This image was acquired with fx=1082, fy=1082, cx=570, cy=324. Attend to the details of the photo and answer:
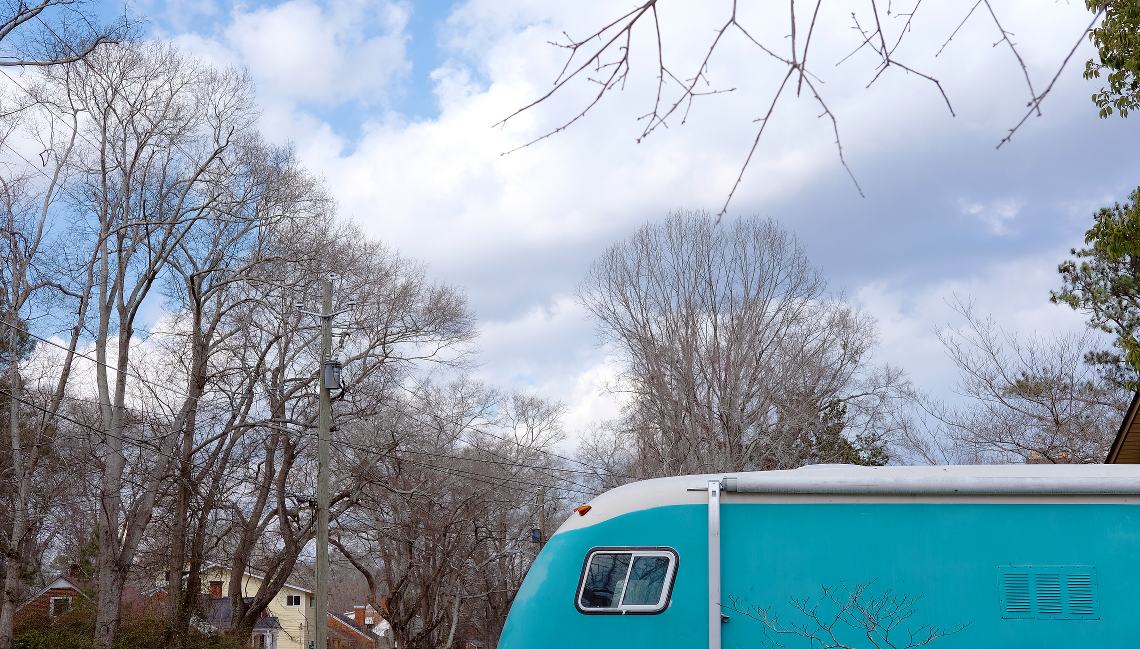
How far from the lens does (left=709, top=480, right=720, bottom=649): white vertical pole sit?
786cm


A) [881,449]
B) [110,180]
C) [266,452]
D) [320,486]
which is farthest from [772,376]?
[110,180]

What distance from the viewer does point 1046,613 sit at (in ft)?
25.0

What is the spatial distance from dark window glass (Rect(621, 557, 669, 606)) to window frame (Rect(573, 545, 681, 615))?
0.02 metres

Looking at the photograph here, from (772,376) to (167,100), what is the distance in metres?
19.7

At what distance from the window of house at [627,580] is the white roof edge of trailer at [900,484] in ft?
1.11

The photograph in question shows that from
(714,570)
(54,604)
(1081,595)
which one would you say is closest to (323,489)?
(714,570)

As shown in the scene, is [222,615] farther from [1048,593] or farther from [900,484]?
[1048,593]

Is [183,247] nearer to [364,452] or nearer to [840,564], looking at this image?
[364,452]

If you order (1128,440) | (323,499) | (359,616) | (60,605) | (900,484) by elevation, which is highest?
(1128,440)

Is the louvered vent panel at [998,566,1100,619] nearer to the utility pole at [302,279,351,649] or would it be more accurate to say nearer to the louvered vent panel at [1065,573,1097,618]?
the louvered vent panel at [1065,573,1097,618]

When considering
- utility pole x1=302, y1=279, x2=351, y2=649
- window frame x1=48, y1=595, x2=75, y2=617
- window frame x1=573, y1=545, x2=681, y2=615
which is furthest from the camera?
window frame x1=48, y1=595, x2=75, y2=617

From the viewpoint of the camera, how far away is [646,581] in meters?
8.19

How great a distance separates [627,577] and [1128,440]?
12.4m

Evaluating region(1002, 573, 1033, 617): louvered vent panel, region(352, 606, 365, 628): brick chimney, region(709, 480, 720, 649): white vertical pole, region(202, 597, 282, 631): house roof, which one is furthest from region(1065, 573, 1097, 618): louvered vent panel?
region(352, 606, 365, 628): brick chimney
